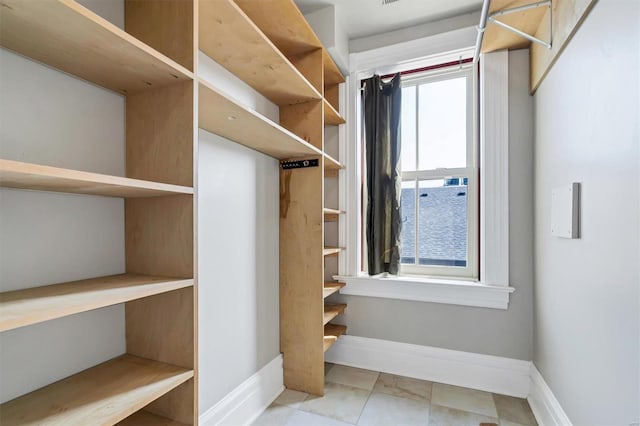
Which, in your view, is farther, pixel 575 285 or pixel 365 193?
pixel 365 193

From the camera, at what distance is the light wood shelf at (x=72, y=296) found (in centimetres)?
60

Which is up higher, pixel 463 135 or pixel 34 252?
pixel 463 135

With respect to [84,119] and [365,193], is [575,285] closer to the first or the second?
[365,193]

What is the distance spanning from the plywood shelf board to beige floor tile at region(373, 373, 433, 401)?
243 centimetres

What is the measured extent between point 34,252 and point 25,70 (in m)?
0.51

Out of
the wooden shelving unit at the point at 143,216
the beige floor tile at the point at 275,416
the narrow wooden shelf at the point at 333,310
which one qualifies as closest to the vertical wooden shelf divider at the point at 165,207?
the wooden shelving unit at the point at 143,216

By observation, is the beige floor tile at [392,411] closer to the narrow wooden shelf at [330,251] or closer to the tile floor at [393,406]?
the tile floor at [393,406]

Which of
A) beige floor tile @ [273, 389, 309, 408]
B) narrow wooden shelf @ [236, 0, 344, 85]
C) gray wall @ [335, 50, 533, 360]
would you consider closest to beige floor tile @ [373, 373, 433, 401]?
gray wall @ [335, 50, 533, 360]

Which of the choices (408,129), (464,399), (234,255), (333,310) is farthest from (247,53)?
(464,399)

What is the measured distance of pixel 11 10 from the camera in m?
0.65

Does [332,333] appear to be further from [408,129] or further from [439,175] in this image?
[408,129]

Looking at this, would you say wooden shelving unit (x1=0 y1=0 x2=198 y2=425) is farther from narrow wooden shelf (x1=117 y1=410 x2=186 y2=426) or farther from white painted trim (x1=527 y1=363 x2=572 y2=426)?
white painted trim (x1=527 y1=363 x2=572 y2=426)

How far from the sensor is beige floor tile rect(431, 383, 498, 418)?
1.87m

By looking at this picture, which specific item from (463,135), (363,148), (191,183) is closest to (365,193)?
(363,148)
